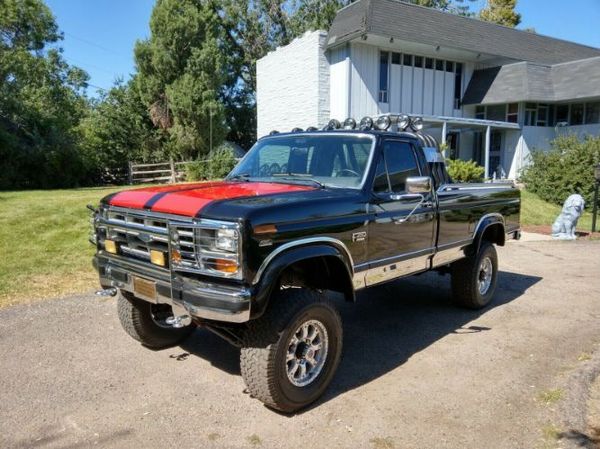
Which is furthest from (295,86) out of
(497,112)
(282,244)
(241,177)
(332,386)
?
(282,244)

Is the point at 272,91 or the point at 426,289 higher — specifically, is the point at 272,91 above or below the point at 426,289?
above

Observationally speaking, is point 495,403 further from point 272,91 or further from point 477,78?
point 477,78

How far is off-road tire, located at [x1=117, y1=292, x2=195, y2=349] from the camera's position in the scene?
4.65m

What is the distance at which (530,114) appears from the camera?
82.0 ft

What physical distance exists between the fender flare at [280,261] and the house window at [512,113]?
23.7 metres

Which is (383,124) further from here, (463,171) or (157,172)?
(157,172)

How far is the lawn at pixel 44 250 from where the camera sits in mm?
6703

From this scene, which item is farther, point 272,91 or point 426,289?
point 272,91

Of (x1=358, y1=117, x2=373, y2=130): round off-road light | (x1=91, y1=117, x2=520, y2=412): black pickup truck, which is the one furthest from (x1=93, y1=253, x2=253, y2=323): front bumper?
(x1=358, y1=117, x2=373, y2=130): round off-road light

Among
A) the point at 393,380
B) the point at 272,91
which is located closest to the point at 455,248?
the point at 393,380

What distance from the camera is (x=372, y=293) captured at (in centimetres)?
697

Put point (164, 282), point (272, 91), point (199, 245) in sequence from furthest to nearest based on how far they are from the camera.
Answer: point (272, 91) → point (164, 282) → point (199, 245)

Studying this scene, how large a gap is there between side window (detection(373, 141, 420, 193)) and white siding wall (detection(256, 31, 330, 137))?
16498mm

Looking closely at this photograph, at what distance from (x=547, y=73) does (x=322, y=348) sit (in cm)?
2552
